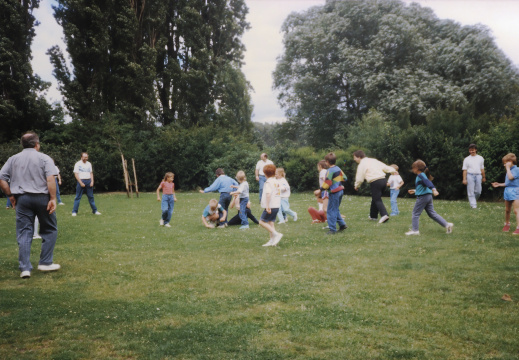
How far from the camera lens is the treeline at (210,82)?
28156 millimetres

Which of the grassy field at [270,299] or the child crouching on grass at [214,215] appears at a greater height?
the child crouching on grass at [214,215]

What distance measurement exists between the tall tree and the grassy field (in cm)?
2493

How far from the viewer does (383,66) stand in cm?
3081

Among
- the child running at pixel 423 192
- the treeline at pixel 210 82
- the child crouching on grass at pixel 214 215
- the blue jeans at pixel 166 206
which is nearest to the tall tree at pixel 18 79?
the treeline at pixel 210 82

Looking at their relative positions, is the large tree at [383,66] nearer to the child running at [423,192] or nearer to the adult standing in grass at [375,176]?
the adult standing in grass at [375,176]

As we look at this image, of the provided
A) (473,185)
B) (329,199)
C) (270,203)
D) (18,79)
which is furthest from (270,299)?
(18,79)

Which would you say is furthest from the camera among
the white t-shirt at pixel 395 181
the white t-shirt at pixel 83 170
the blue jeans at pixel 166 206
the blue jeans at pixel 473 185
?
the white t-shirt at pixel 83 170

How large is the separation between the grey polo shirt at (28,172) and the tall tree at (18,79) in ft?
86.6

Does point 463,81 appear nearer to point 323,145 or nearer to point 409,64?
point 409,64

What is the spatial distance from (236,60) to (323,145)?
1189cm

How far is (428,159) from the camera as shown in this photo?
20641mm

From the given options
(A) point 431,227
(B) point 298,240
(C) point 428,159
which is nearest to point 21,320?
(B) point 298,240

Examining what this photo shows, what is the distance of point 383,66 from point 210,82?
571 inches

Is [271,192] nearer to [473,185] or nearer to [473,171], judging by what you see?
[473,171]
